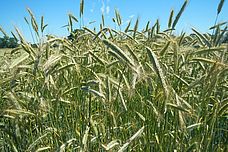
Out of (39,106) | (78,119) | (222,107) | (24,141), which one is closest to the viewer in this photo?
(222,107)

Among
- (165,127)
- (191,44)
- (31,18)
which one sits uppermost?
(31,18)

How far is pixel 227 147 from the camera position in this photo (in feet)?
4.31

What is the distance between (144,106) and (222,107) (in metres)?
0.40

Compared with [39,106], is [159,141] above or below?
below

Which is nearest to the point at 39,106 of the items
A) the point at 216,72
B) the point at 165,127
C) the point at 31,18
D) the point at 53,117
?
the point at 53,117

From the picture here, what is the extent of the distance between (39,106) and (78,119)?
221mm

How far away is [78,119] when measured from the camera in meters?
1.50

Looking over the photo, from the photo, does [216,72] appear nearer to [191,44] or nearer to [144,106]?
[144,106]

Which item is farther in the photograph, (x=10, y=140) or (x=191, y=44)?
(x=191, y=44)

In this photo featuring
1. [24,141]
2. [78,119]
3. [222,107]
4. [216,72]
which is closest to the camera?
[216,72]

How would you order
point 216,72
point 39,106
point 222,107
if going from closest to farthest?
point 216,72 < point 222,107 < point 39,106

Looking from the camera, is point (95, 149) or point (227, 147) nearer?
point (227, 147)

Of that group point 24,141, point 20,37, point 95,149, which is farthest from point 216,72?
point 24,141

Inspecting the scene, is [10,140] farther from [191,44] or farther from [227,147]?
[191,44]
